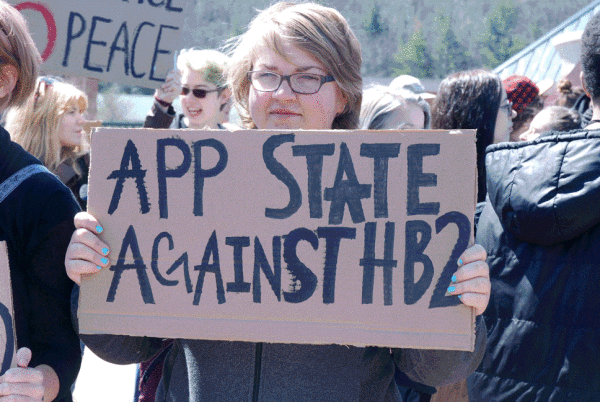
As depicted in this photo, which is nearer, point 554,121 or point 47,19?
point 47,19

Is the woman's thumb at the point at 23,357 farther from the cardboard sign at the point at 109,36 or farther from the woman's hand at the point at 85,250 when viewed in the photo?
the cardboard sign at the point at 109,36

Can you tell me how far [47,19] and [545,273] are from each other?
247 cm

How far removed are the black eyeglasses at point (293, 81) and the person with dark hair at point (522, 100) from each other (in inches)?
95.5

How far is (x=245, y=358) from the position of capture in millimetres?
1471

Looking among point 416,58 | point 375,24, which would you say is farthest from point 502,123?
point 375,24

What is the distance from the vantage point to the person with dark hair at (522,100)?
382 centimetres

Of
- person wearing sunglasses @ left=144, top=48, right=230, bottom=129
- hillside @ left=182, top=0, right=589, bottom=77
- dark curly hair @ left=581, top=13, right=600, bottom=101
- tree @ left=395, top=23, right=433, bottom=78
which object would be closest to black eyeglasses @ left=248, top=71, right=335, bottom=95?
dark curly hair @ left=581, top=13, right=600, bottom=101

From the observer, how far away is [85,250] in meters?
1.41

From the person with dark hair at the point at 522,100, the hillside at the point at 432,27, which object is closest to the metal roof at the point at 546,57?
the person with dark hair at the point at 522,100

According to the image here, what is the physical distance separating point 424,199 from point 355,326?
0.33m

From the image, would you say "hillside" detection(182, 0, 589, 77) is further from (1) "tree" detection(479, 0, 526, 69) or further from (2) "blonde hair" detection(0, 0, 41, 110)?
(2) "blonde hair" detection(0, 0, 41, 110)

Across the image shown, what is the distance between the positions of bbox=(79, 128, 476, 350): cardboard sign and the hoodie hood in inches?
23.6

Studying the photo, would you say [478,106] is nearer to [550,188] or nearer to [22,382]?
[550,188]

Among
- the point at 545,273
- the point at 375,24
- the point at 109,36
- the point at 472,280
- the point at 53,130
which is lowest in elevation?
the point at 375,24
